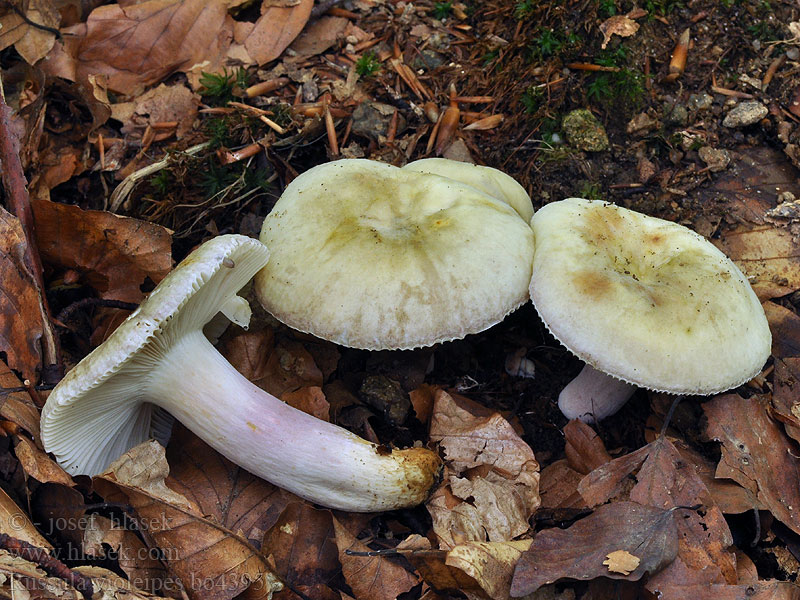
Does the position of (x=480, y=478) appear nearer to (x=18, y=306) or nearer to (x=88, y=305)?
(x=88, y=305)

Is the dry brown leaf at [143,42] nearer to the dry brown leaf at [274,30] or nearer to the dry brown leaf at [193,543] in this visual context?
the dry brown leaf at [274,30]

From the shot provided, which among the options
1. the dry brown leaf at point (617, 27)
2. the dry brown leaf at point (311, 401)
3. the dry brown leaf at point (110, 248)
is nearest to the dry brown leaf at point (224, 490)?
the dry brown leaf at point (311, 401)

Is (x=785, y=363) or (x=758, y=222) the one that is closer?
(x=785, y=363)

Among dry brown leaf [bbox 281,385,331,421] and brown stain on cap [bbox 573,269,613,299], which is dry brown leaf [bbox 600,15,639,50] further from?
dry brown leaf [bbox 281,385,331,421]

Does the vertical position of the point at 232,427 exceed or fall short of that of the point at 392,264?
it falls short

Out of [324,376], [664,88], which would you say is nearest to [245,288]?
[324,376]

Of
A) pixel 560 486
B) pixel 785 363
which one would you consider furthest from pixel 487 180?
pixel 785 363
